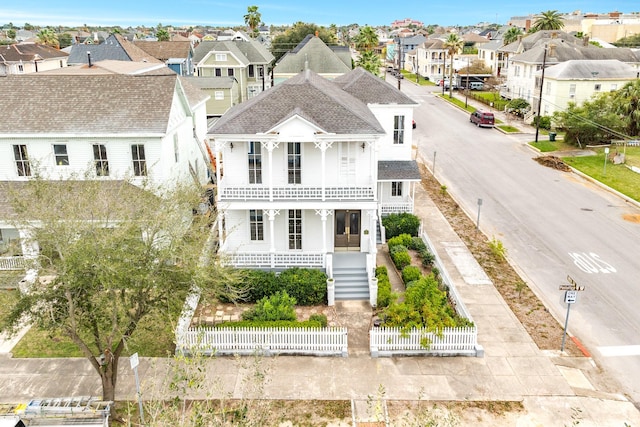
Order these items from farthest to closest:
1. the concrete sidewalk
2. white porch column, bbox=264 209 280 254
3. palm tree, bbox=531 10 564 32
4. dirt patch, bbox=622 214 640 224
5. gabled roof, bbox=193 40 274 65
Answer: palm tree, bbox=531 10 564 32, gabled roof, bbox=193 40 274 65, dirt patch, bbox=622 214 640 224, white porch column, bbox=264 209 280 254, the concrete sidewalk

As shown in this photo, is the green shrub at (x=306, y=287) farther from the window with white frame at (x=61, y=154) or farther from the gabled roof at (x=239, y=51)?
the gabled roof at (x=239, y=51)

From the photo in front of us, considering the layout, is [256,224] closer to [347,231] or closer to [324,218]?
[324,218]

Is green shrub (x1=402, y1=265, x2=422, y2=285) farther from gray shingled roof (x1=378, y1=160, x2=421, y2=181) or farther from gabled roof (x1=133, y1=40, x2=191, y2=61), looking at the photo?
gabled roof (x1=133, y1=40, x2=191, y2=61)

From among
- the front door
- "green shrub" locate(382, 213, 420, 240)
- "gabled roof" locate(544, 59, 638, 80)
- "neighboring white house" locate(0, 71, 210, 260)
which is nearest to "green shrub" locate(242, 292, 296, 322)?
the front door

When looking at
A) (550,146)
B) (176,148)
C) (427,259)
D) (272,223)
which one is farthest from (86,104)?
(550,146)

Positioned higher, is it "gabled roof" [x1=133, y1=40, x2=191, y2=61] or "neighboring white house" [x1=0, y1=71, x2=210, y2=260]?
"gabled roof" [x1=133, y1=40, x2=191, y2=61]

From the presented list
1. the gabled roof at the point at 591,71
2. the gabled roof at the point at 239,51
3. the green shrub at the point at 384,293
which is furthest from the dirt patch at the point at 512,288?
the gabled roof at the point at 239,51
